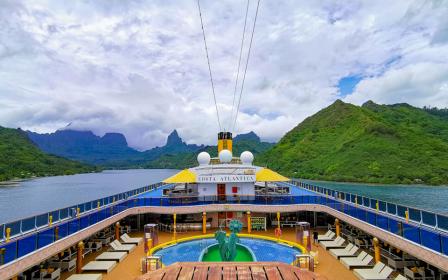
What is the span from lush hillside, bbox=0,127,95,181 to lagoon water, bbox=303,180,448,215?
372 feet

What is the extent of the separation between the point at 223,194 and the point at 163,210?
545 cm

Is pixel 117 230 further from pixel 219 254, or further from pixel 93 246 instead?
pixel 219 254

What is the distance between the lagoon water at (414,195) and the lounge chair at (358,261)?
40.6 meters

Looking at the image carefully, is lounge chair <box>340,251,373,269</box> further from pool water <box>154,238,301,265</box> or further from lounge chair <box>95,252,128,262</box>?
lounge chair <box>95,252,128,262</box>

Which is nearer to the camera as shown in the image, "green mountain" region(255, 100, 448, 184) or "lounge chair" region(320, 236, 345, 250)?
"lounge chair" region(320, 236, 345, 250)

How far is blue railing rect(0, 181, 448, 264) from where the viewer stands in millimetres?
11750

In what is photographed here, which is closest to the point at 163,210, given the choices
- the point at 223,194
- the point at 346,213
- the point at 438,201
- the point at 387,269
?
the point at 223,194

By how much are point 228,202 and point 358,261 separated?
10.7 meters

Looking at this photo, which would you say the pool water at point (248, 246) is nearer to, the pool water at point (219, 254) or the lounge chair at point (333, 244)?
the pool water at point (219, 254)

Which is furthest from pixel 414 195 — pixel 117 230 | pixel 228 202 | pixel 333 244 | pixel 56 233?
pixel 56 233

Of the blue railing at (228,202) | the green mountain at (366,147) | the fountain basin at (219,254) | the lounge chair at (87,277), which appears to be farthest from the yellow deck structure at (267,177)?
the green mountain at (366,147)

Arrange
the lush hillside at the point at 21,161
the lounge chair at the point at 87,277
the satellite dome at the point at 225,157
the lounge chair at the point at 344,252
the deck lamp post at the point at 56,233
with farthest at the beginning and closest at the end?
the lush hillside at the point at 21,161, the satellite dome at the point at 225,157, the lounge chair at the point at 344,252, the lounge chair at the point at 87,277, the deck lamp post at the point at 56,233

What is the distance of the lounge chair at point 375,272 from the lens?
47.0ft

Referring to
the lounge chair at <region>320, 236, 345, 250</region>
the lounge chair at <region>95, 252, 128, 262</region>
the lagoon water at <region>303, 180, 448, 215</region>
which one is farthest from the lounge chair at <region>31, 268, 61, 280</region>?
the lagoon water at <region>303, 180, 448, 215</region>
